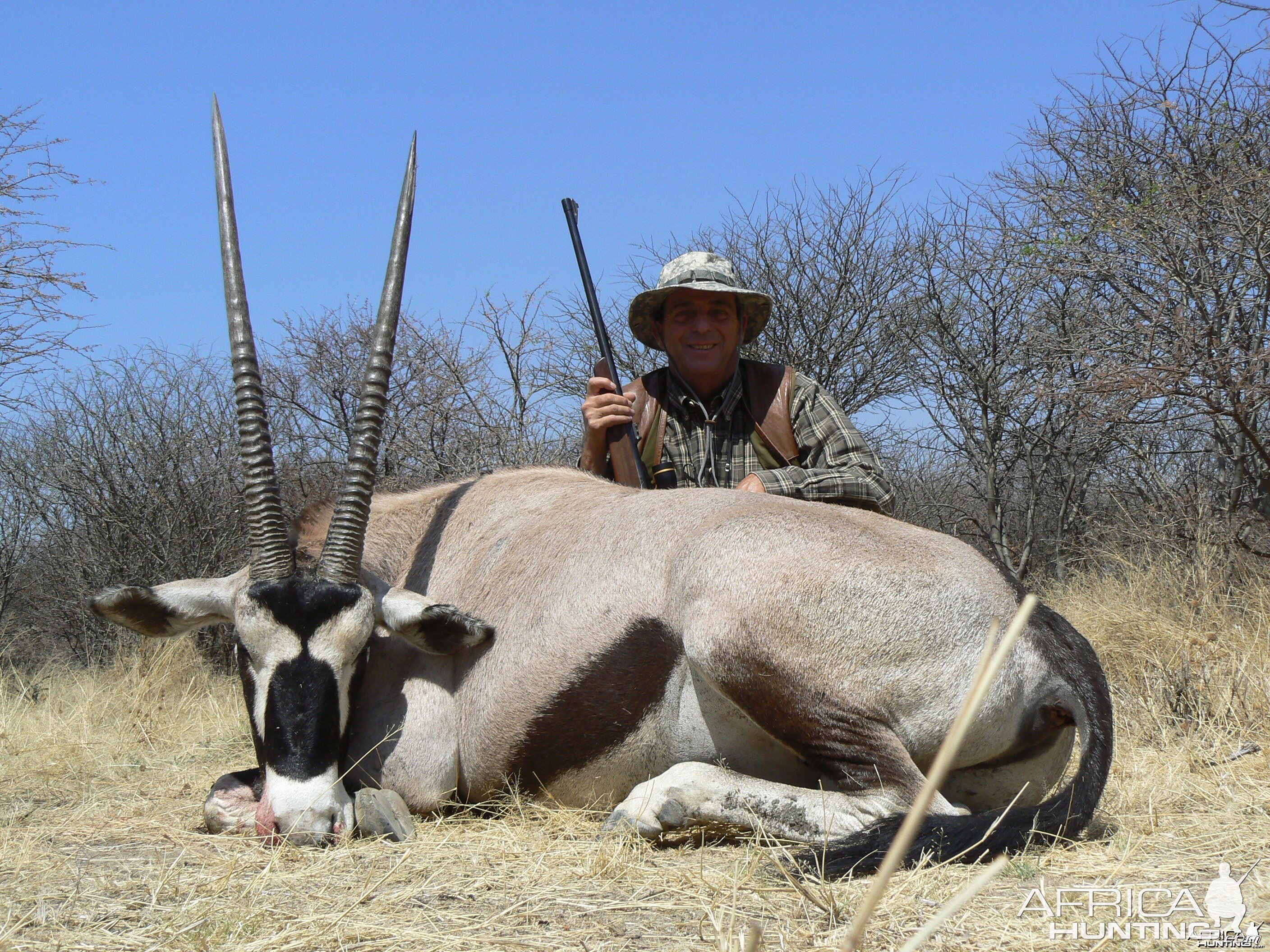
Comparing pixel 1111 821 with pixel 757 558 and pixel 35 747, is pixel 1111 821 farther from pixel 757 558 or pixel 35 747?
pixel 35 747

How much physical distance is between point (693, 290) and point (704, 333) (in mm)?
261

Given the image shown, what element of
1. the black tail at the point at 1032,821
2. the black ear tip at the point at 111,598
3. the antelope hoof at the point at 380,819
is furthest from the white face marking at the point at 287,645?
the black tail at the point at 1032,821

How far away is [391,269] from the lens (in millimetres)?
4488

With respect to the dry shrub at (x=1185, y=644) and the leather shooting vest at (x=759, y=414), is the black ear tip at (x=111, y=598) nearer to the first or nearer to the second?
the leather shooting vest at (x=759, y=414)

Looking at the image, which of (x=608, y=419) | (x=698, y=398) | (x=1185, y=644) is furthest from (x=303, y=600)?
(x=1185, y=644)

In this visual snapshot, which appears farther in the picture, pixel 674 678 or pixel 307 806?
pixel 674 678

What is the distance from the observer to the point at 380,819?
145 inches

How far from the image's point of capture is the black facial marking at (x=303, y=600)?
376cm

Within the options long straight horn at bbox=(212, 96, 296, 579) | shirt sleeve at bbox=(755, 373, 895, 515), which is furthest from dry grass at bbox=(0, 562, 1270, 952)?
shirt sleeve at bbox=(755, 373, 895, 515)

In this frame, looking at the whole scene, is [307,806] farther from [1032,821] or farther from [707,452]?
[707,452]

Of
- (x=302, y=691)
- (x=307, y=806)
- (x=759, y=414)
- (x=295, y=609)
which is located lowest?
(x=307, y=806)

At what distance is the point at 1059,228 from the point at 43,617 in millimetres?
11330

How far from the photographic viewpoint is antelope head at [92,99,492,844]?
11.8 ft

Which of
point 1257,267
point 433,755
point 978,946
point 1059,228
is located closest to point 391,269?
point 433,755
